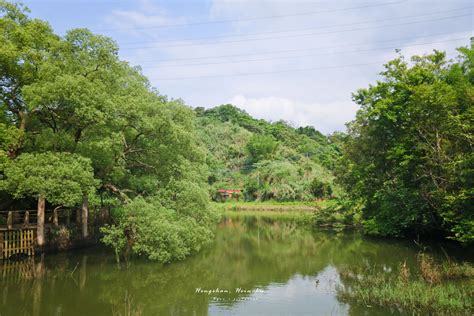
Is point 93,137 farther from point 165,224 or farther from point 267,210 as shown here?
point 267,210

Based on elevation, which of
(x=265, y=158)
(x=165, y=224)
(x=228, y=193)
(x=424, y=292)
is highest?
(x=265, y=158)

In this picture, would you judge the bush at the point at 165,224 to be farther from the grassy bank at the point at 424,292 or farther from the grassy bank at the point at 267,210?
the grassy bank at the point at 267,210

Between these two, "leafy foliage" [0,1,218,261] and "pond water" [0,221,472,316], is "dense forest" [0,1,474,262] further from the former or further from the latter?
A: "pond water" [0,221,472,316]

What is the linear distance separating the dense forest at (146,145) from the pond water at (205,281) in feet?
3.84

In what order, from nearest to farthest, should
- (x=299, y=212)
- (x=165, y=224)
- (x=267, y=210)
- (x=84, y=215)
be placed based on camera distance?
(x=165, y=224) < (x=84, y=215) < (x=299, y=212) < (x=267, y=210)

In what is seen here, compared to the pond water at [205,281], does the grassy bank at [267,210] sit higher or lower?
higher

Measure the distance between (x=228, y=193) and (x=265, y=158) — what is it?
880 centimetres

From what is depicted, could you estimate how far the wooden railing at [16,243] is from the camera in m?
16.7

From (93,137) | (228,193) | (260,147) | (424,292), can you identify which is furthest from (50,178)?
(260,147)

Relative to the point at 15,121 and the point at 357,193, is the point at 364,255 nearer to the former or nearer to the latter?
the point at 357,193

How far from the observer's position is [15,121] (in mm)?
19141

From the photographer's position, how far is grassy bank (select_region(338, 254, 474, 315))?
32.2ft

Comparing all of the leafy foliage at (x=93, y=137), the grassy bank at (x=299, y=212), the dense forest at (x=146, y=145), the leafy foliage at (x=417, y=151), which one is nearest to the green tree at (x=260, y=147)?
the grassy bank at (x=299, y=212)

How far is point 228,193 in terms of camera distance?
5566 centimetres
